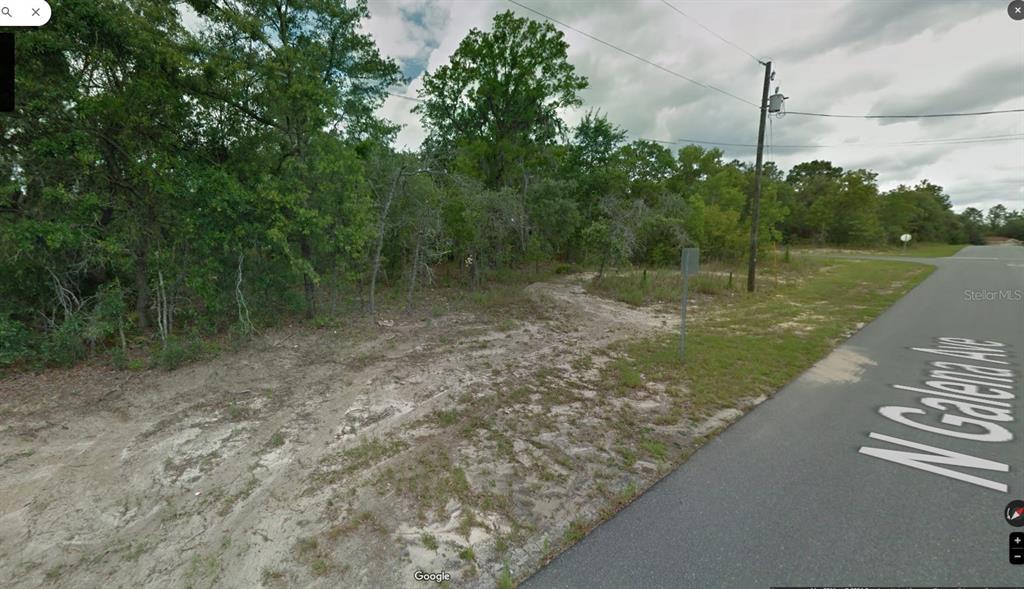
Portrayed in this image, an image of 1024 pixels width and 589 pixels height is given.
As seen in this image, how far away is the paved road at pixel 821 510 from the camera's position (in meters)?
2.17

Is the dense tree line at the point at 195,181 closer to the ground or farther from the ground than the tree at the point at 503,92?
closer to the ground

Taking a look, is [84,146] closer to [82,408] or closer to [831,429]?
[82,408]

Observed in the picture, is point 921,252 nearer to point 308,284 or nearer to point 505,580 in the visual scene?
point 505,580

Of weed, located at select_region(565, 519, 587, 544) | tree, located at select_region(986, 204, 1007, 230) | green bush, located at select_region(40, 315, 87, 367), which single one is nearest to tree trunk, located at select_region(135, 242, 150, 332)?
green bush, located at select_region(40, 315, 87, 367)

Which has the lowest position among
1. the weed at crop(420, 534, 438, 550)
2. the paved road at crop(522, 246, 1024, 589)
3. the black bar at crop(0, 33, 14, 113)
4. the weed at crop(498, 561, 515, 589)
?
the weed at crop(498, 561, 515, 589)

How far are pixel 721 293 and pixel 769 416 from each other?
400 inches

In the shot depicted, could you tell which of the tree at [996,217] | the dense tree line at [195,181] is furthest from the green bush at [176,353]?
the tree at [996,217]

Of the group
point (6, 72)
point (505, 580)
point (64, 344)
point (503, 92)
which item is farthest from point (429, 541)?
point (503, 92)

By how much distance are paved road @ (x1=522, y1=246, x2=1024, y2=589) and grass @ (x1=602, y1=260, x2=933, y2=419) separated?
25.0 inches

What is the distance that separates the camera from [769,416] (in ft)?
13.7

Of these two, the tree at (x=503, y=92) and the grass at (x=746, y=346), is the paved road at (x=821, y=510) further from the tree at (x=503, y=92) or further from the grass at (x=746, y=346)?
the tree at (x=503, y=92)

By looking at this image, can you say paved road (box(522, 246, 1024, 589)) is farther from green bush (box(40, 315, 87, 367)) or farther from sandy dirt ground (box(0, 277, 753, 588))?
green bush (box(40, 315, 87, 367))

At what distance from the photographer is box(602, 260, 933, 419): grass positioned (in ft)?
16.5

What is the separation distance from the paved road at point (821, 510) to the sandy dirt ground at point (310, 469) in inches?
11.5
